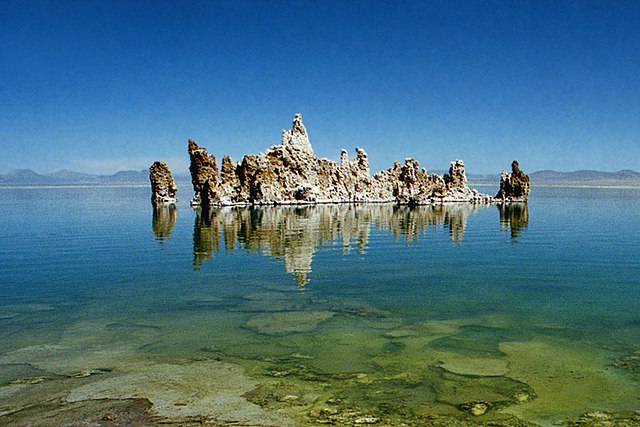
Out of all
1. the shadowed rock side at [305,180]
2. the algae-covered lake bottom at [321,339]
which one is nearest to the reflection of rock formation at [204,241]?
the algae-covered lake bottom at [321,339]

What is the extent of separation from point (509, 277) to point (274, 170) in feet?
224

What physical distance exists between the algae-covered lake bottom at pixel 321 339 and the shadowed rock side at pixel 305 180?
5708cm

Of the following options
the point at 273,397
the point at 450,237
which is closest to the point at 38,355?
the point at 273,397

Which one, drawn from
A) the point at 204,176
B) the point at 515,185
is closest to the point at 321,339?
the point at 204,176

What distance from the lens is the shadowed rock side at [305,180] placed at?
272 ft

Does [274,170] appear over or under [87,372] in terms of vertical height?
over

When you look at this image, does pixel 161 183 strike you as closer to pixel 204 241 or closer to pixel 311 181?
pixel 311 181

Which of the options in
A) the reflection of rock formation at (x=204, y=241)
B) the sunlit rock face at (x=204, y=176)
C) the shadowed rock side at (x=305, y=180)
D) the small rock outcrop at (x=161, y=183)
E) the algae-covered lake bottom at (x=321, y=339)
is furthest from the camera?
the small rock outcrop at (x=161, y=183)

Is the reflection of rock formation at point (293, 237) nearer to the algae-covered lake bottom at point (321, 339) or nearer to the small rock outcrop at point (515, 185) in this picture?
the algae-covered lake bottom at point (321, 339)

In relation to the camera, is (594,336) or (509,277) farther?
(509,277)

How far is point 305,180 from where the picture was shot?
90812 mm

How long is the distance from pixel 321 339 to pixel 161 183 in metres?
82.0

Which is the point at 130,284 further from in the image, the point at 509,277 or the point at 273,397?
the point at 509,277

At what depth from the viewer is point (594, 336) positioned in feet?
40.2
